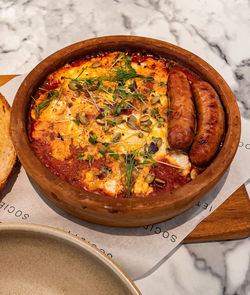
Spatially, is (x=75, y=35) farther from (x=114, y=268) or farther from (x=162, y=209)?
(x=114, y=268)

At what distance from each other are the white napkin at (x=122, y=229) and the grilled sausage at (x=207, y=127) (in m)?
0.40

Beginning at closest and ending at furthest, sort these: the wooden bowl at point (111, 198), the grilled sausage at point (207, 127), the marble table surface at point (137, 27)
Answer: the wooden bowl at point (111, 198) < the grilled sausage at point (207, 127) < the marble table surface at point (137, 27)

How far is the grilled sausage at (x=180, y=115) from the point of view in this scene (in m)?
2.19

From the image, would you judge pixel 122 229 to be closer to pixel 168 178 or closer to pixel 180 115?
pixel 168 178

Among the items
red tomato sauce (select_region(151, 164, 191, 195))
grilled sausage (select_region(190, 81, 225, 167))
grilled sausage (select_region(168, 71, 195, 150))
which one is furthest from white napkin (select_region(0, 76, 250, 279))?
grilled sausage (select_region(168, 71, 195, 150))

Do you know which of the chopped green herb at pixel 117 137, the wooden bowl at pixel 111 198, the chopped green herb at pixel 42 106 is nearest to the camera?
the wooden bowl at pixel 111 198

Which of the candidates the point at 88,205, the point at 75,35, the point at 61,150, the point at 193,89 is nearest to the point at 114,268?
the point at 88,205

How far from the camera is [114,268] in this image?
1718mm

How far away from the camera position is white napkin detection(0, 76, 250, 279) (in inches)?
90.2

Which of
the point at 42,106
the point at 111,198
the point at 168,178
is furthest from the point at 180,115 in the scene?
the point at 42,106

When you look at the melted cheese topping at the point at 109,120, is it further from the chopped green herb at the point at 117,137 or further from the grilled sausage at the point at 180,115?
the grilled sausage at the point at 180,115

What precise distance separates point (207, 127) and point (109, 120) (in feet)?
2.27

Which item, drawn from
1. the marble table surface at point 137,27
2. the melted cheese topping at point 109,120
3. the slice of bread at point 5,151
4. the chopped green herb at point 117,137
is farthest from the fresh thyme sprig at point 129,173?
the marble table surface at point 137,27

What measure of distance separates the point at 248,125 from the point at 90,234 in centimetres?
158
